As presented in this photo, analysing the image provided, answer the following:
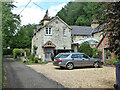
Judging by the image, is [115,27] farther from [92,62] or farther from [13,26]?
[13,26]

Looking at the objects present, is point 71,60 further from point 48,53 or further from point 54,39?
point 54,39

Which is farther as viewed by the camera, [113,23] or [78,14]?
[78,14]

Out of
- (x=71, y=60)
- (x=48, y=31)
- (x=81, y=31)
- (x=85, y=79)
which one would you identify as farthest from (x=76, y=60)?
(x=81, y=31)

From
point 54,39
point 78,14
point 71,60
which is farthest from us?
point 78,14

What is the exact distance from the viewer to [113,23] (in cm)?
629

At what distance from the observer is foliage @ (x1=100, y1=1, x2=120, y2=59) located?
20.3ft

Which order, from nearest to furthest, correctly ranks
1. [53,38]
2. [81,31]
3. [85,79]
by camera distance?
[85,79], [53,38], [81,31]

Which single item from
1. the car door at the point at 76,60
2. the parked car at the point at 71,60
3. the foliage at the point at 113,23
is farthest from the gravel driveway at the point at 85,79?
the car door at the point at 76,60

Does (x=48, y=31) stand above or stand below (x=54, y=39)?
above

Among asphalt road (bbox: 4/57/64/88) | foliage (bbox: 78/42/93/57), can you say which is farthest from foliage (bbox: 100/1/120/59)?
foliage (bbox: 78/42/93/57)

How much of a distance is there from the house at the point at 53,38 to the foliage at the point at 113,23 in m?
19.7

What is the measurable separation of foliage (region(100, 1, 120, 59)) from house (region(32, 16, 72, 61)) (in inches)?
774

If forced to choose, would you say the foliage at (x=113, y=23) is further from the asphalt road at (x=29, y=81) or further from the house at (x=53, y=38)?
the house at (x=53, y=38)

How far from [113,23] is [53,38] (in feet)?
69.3
